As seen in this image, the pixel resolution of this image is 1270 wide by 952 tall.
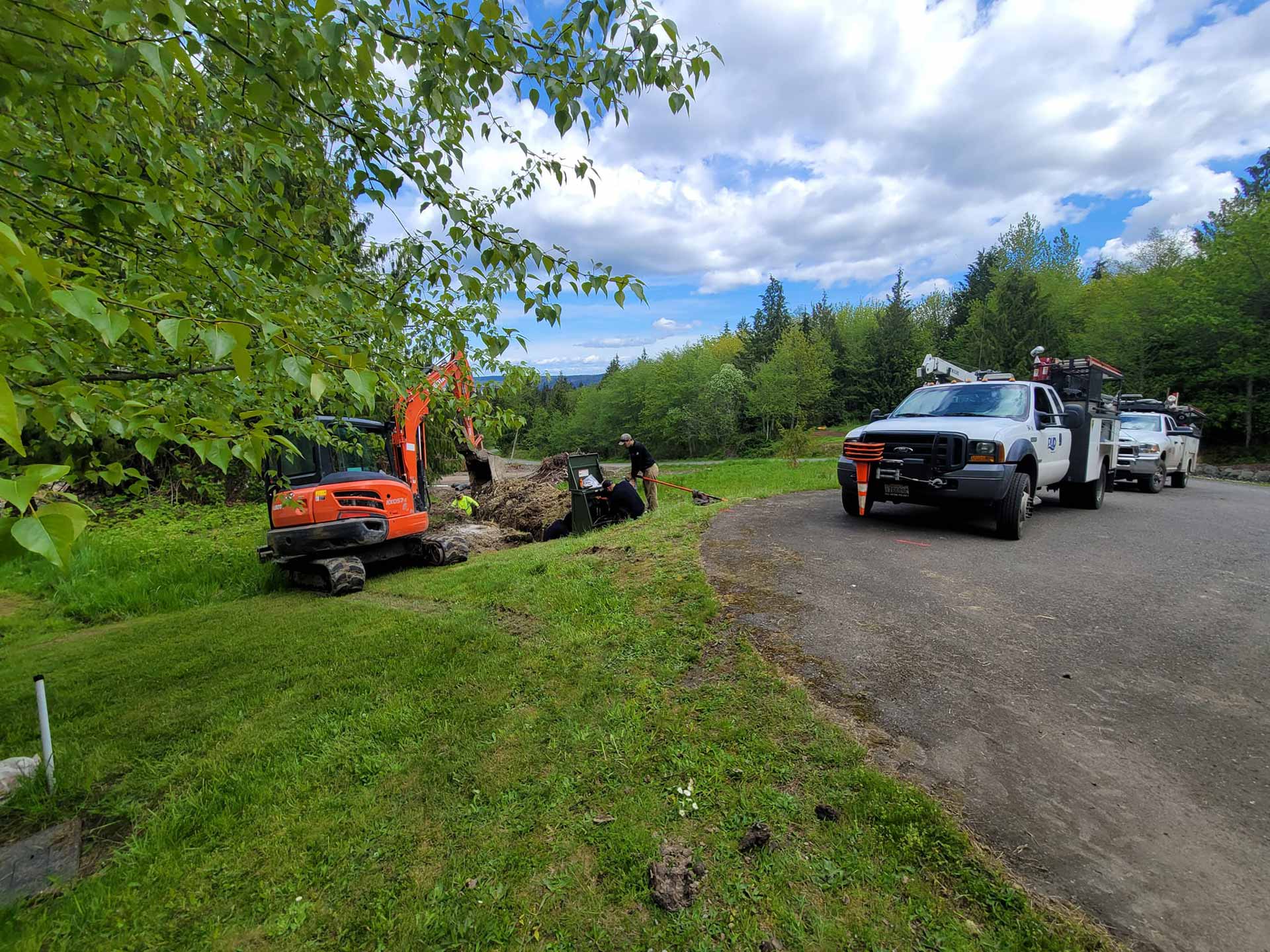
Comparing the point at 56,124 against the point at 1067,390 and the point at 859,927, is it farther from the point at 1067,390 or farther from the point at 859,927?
the point at 1067,390

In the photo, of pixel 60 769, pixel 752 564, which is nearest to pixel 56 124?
pixel 60 769

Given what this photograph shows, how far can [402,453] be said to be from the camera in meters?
9.95

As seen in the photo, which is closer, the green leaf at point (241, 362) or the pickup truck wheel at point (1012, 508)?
the green leaf at point (241, 362)

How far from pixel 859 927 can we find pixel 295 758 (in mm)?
3011

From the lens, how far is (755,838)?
86.2 inches

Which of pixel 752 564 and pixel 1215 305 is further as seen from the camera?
pixel 1215 305

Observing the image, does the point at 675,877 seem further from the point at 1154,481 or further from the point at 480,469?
the point at 1154,481

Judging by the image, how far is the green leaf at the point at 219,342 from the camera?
1294 mm

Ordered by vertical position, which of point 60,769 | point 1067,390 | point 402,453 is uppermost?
point 1067,390

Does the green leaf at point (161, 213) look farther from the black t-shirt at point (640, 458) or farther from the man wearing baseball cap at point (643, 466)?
the black t-shirt at point (640, 458)

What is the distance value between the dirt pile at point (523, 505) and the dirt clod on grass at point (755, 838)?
9450mm

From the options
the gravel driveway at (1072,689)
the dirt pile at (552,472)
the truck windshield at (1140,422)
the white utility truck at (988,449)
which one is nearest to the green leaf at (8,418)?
the gravel driveway at (1072,689)

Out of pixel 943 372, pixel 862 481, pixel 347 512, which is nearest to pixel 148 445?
pixel 347 512

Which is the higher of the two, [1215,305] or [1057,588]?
[1215,305]
